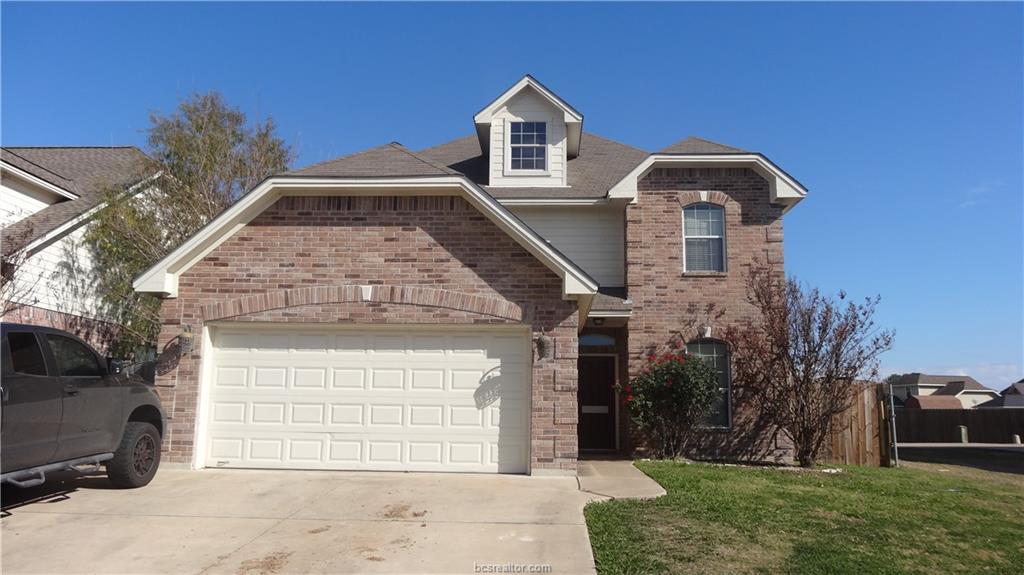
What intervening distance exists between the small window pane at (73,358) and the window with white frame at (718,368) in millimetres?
11033

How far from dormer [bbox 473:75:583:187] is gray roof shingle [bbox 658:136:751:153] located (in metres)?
2.51

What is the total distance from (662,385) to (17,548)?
10.4 m

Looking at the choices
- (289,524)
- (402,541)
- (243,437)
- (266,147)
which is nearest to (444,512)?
(402,541)

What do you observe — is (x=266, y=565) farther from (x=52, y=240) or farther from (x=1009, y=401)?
(x=1009, y=401)

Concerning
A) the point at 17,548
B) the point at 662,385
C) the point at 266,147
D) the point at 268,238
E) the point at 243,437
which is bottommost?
the point at 17,548

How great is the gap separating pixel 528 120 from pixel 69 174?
1279 centimetres

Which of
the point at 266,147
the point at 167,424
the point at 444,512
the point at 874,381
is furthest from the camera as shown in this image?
the point at 266,147

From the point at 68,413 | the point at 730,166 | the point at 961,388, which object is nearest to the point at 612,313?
the point at 730,166

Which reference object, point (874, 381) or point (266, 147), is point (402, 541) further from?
point (266, 147)

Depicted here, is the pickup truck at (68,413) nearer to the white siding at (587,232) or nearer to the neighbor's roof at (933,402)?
the white siding at (587,232)

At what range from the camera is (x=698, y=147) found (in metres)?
15.6

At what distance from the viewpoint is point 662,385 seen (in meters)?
13.5

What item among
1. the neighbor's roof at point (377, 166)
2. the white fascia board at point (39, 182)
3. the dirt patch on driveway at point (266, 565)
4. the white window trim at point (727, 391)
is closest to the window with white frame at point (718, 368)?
the white window trim at point (727, 391)

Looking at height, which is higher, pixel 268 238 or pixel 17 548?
pixel 268 238
